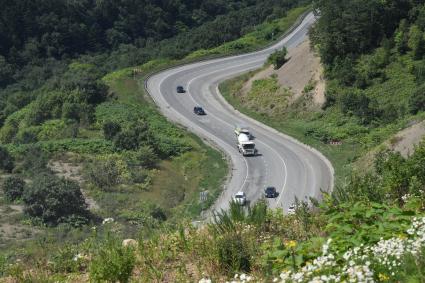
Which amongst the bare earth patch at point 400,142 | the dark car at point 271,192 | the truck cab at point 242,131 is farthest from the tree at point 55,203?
the bare earth patch at point 400,142

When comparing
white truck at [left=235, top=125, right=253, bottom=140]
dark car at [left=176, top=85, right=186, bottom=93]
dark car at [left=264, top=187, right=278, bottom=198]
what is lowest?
dark car at [left=264, top=187, right=278, bottom=198]

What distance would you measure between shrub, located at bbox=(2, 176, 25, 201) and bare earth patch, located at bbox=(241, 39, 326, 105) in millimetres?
30308

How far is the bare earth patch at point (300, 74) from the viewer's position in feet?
224

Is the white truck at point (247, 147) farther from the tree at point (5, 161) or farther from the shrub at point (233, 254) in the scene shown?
the shrub at point (233, 254)

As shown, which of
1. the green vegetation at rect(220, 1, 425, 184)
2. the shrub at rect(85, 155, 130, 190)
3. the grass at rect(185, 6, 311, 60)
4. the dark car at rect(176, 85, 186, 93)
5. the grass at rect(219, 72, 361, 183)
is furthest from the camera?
the grass at rect(185, 6, 311, 60)

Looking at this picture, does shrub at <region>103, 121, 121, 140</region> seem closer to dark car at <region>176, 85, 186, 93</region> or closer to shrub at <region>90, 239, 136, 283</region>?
dark car at <region>176, 85, 186, 93</region>

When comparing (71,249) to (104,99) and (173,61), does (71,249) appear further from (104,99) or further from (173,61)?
(173,61)

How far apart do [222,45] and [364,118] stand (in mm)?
48538

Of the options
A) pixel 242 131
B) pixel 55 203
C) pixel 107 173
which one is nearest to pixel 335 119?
pixel 242 131

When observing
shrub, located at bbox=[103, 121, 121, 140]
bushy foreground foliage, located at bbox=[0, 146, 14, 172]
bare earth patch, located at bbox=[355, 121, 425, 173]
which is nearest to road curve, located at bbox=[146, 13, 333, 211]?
bare earth patch, located at bbox=[355, 121, 425, 173]

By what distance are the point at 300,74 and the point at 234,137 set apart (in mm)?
12378

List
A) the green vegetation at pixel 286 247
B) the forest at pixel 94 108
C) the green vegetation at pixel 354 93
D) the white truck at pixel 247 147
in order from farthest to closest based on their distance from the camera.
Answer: the white truck at pixel 247 147
the green vegetation at pixel 354 93
the forest at pixel 94 108
the green vegetation at pixel 286 247

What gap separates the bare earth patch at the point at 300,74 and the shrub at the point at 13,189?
30.3 m

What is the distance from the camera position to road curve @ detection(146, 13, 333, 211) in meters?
51.7
